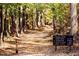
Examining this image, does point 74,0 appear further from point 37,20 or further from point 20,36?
point 20,36

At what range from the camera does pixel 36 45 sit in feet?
10.3

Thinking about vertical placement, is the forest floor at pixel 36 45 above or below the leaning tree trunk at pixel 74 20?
below

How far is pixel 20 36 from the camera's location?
315 centimetres

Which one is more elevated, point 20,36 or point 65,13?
point 65,13

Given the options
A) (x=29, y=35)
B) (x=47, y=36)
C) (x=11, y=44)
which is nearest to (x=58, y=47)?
(x=47, y=36)

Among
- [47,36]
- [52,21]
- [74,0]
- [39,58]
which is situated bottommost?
[39,58]

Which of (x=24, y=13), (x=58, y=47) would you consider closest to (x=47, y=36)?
(x=58, y=47)

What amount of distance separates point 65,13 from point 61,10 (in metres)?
0.06

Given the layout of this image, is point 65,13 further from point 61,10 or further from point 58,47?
point 58,47

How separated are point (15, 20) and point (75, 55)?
0.88 m

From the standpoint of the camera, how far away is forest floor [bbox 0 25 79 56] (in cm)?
315

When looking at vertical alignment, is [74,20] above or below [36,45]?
above

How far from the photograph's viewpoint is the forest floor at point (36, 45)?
315 centimetres

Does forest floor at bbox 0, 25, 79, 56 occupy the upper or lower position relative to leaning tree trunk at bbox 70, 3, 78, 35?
lower
